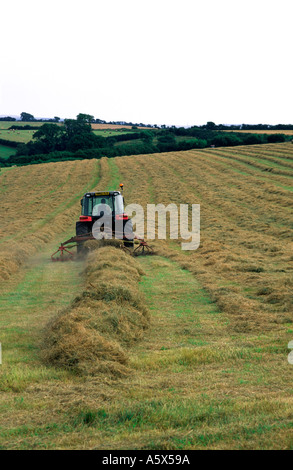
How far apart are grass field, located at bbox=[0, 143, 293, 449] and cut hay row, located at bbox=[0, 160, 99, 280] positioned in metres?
0.23

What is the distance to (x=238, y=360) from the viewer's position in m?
5.72

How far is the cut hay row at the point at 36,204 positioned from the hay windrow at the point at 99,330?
15.5 ft

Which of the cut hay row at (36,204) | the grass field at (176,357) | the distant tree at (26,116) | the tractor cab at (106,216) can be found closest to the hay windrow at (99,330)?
the grass field at (176,357)

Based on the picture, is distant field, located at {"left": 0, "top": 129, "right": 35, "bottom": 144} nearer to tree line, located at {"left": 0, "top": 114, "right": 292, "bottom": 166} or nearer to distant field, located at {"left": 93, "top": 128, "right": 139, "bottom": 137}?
tree line, located at {"left": 0, "top": 114, "right": 292, "bottom": 166}

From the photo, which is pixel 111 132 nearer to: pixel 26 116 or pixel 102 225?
pixel 26 116

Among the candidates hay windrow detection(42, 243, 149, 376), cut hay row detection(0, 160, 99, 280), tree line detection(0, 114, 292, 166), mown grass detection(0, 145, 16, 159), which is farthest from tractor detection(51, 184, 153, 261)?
mown grass detection(0, 145, 16, 159)

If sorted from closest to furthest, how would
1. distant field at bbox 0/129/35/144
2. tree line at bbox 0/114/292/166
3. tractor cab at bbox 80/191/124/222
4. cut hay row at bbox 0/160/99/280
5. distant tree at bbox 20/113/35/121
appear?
tractor cab at bbox 80/191/124/222, cut hay row at bbox 0/160/99/280, tree line at bbox 0/114/292/166, distant field at bbox 0/129/35/144, distant tree at bbox 20/113/35/121

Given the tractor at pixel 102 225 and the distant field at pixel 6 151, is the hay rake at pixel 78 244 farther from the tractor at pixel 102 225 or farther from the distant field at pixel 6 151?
the distant field at pixel 6 151

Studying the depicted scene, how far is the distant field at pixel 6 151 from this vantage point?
71350mm

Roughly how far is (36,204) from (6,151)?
1900 inches

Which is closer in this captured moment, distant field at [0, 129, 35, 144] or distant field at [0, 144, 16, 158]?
distant field at [0, 144, 16, 158]

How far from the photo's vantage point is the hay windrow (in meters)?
5.50

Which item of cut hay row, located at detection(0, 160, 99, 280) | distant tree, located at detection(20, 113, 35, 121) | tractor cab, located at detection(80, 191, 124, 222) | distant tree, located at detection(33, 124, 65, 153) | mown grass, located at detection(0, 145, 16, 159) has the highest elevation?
distant tree, located at detection(20, 113, 35, 121)
